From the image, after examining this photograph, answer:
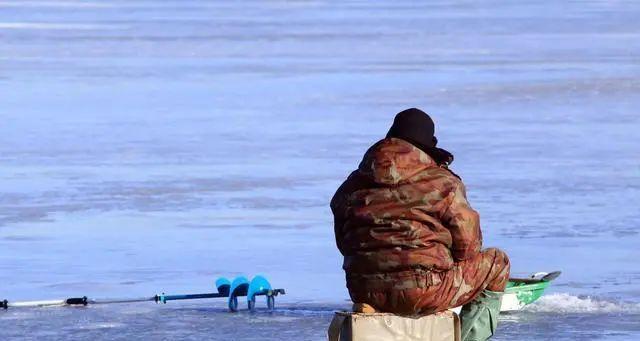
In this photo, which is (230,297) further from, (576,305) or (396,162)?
(396,162)

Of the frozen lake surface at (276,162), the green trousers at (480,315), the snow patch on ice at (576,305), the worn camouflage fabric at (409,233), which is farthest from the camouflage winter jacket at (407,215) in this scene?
the snow patch on ice at (576,305)

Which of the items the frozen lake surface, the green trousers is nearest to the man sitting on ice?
the green trousers

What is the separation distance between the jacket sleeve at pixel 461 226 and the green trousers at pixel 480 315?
0.61 feet

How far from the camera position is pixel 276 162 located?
41.0 feet

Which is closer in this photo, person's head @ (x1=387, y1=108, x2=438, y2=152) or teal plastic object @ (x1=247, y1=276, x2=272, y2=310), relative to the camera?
person's head @ (x1=387, y1=108, x2=438, y2=152)

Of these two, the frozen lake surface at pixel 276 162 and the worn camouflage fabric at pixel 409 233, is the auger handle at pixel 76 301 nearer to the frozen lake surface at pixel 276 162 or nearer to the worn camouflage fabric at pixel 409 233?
the frozen lake surface at pixel 276 162

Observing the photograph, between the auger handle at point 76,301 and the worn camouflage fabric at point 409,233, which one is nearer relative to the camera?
the worn camouflage fabric at point 409,233

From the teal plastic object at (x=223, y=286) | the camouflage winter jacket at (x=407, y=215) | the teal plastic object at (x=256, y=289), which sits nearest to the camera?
the camouflage winter jacket at (x=407, y=215)

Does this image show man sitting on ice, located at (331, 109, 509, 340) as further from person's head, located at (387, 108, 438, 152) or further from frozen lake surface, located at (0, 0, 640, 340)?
frozen lake surface, located at (0, 0, 640, 340)

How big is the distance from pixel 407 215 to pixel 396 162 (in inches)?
6.1

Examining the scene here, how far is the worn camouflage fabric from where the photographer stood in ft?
16.5

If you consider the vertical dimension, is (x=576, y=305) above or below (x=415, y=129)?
below

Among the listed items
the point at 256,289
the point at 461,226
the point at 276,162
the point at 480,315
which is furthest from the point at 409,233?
the point at 276,162

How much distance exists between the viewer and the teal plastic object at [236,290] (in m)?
7.38
